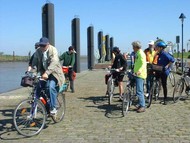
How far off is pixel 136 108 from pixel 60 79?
3.14 m

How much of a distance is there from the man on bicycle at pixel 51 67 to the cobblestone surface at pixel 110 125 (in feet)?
2.28

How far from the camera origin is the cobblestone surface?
748 cm

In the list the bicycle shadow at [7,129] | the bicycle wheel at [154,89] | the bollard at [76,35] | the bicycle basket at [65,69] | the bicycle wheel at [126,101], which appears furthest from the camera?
the bollard at [76,35]

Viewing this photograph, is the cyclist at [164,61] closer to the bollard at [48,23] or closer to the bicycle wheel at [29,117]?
the bicycle wheel at [29,117]

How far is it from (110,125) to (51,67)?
5.79 ft

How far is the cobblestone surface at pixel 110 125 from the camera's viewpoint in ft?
24.6

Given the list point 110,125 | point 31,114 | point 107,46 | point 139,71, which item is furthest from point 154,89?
point 107,46

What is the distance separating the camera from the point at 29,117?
788 cm

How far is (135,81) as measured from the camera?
10477 mm

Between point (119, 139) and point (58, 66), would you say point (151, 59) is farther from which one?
point (119, 139)

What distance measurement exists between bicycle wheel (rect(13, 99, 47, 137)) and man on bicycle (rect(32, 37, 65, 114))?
1.47ft

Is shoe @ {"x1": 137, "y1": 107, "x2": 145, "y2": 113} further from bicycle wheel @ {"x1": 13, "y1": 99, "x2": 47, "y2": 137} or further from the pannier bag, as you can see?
bicycle wheel @ {"x1": 13, "y1": 99, "x2": 47, "y2": 137}

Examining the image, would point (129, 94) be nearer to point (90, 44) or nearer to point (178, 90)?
point (178, 90)

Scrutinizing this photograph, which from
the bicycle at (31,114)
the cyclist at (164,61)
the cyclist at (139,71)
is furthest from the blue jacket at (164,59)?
the bicycle at (31,114)
